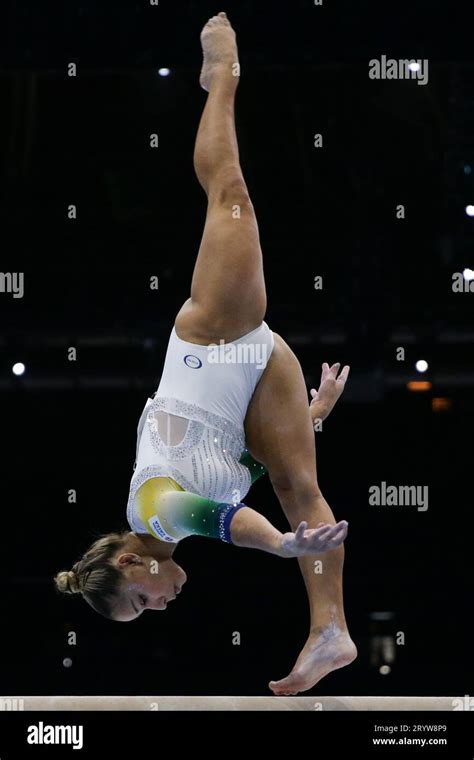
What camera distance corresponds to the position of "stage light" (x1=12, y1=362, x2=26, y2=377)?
6.21m

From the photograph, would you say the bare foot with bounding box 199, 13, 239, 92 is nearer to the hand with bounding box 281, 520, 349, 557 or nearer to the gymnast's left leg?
the gymnast's left leg

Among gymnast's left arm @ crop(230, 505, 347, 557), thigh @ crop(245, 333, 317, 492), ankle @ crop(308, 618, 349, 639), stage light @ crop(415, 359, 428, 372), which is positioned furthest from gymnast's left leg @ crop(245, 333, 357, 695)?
stage light @ crop(415, 359, 428, 372)

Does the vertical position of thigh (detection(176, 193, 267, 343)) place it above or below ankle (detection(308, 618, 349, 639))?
above

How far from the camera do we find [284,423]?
165 inches

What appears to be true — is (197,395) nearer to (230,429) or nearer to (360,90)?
(230,429)

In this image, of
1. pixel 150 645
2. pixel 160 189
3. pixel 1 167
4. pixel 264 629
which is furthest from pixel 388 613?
pixel 1 167

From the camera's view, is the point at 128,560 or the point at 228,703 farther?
the point at 228,703

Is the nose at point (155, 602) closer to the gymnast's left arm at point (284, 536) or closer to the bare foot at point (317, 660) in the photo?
the bare foot at point (317, 660)

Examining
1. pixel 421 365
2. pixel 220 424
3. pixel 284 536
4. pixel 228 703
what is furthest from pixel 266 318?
pixel 284 536

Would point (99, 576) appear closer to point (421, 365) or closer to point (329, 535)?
point (329, 535)

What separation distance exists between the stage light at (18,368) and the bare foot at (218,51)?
7.71 ft

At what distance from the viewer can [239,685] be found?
20.7 feet

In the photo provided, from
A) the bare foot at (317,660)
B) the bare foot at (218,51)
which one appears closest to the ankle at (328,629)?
the bare foot at (317,660)

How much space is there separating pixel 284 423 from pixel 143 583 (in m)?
0.73
